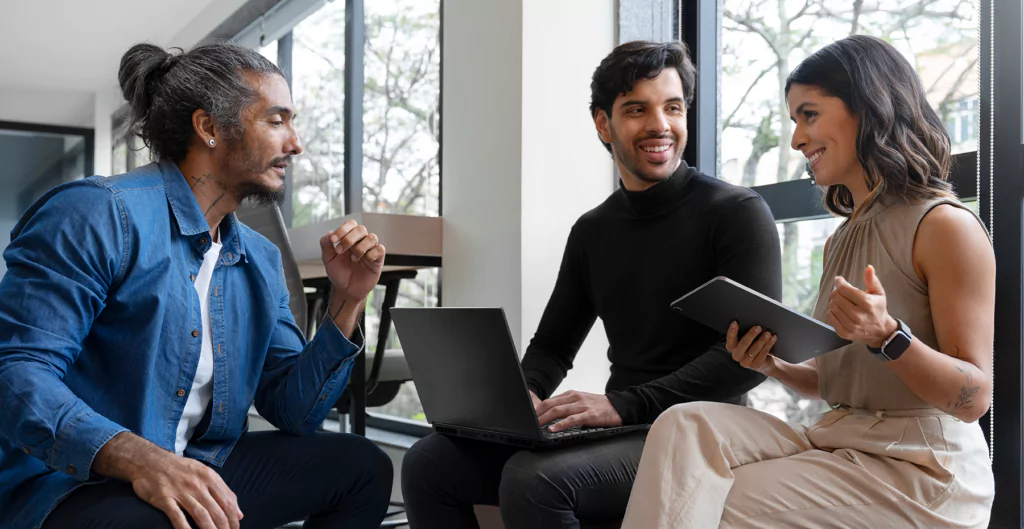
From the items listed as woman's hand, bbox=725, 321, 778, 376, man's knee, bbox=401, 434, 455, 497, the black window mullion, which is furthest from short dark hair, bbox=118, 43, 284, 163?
the black window mullion

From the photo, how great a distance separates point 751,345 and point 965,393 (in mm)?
281

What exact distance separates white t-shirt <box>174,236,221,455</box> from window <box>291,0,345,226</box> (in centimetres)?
275

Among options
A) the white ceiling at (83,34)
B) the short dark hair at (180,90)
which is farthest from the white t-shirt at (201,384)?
the white ceiling at (83,34)

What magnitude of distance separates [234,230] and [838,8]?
1512mm

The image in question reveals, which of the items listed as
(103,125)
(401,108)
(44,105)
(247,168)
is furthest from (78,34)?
(247,168)

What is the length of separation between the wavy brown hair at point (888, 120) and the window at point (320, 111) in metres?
3.02

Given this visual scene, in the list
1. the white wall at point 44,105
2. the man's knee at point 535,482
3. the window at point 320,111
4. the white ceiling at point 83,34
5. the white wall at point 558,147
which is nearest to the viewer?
the man's knee at point 535,482

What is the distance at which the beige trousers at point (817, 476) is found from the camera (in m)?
1.12

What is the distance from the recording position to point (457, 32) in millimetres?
2578

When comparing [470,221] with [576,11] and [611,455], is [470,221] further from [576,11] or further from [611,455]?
[611,455]

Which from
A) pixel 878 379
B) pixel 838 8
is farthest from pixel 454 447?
pixel 838 8

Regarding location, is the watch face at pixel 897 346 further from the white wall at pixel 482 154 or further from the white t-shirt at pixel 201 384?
the white wall at pixel 482 154

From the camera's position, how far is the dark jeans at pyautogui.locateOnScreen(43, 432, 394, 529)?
1.34m

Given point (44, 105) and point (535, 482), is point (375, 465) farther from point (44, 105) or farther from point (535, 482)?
point (44, 105)
